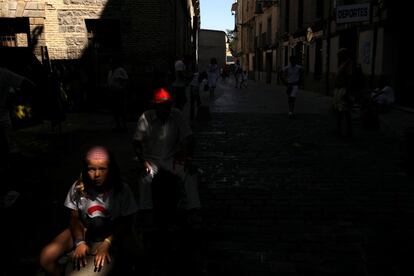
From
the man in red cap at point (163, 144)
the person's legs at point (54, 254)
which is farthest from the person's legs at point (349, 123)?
the person's legs at point (54, 254)

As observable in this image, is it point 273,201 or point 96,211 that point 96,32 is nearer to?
point 273,201

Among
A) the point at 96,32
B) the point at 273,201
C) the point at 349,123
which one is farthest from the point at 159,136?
the point at 96,32

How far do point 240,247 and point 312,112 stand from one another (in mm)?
10248

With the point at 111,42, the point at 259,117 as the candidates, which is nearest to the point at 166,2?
the point at 111,42

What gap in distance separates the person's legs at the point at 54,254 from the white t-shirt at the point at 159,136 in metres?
1.22

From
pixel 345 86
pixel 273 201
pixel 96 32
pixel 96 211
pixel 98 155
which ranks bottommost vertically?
pixel 273 201

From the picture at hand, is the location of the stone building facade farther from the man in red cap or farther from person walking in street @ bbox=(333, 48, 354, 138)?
the man in red cap

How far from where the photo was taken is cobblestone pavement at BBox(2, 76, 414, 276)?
3.51 meters

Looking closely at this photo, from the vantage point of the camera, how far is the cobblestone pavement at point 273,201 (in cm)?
351

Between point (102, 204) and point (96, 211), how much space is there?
0.06m

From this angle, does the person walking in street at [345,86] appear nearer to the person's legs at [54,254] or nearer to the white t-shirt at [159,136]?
the white t-shirt at [159,136]

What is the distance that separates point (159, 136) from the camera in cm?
390

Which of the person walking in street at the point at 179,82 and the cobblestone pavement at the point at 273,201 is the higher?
the person walking in street at the point at 179,82

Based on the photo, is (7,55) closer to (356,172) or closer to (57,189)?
(57,189)
